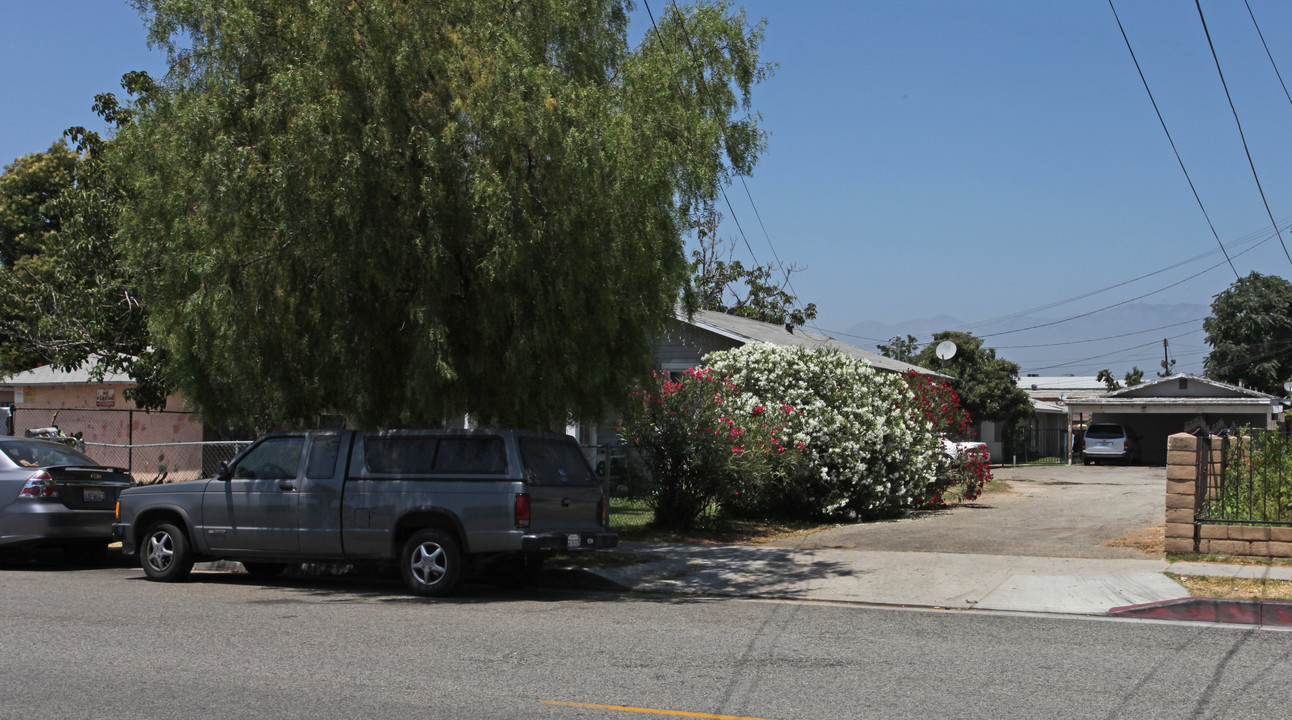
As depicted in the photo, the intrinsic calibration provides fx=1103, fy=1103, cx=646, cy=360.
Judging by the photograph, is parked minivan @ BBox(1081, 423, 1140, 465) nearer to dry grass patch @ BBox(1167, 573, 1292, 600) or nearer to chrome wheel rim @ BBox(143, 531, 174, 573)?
dry grass patch @ BBox(1167, 573, 1292, 600)

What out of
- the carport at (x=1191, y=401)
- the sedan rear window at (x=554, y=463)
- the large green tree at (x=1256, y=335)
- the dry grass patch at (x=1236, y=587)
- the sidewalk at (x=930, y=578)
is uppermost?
the large green tree at (x=1256, y=335)

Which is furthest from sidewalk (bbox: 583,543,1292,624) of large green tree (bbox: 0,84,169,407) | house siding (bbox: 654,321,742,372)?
house siding (bbox: 654,321,742,372)

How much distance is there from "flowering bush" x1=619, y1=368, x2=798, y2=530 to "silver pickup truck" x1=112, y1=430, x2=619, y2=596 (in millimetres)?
4289

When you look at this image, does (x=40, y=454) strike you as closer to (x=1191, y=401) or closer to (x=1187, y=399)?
(x=1187, y=399)

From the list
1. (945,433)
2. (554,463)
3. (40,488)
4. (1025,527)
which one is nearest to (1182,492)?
Answer: (1025,527)

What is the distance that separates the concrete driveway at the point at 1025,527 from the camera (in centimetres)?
1431

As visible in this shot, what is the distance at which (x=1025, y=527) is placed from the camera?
16.7 meters

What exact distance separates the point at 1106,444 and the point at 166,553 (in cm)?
3703

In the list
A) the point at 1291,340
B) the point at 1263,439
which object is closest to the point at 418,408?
the point at 1263,439

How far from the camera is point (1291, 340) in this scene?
54656mm

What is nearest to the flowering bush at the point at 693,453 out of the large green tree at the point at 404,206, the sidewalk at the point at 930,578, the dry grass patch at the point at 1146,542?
the sidewalk at the point at 930,578

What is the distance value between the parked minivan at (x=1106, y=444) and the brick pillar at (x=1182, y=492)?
3052 centimetres

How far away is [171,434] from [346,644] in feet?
67.9

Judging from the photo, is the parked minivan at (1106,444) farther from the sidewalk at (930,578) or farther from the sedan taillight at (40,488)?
the sedan taillight at (40,488)
